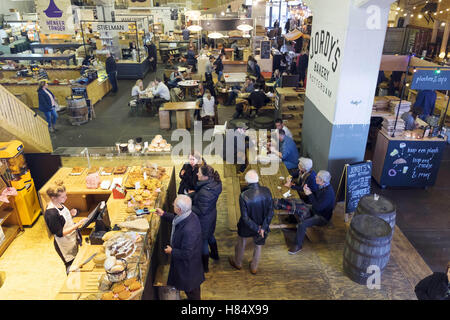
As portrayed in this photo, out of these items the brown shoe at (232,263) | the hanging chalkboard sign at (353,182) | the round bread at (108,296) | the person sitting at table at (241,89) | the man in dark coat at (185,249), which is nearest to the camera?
the round bread at (108,296)

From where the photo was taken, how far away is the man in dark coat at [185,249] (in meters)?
3.74

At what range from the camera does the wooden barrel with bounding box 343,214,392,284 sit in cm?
427

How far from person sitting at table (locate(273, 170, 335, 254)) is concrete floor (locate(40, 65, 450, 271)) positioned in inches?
70.2

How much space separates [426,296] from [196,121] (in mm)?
8318

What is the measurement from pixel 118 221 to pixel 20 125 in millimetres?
3489

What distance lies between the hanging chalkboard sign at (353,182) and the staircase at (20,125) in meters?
5.78

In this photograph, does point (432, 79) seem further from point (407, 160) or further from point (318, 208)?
point (318, 208)

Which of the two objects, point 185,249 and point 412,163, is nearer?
point 185,249

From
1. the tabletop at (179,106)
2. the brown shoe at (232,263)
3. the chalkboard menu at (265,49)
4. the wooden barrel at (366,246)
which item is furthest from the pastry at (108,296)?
the chalkboard menu at (265,49)

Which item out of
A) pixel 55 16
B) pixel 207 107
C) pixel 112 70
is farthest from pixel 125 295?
pixel 112 70

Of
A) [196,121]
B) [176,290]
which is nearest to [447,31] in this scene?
[196,121]

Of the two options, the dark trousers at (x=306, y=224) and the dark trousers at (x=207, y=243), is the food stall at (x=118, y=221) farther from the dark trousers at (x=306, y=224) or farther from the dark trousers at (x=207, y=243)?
the dark trousers at (x=306, y=224)

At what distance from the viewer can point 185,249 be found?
3.75 metres

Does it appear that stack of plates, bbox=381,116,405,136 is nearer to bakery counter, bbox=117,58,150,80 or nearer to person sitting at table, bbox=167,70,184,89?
person sitting at table, bbox=167,70,184,89
